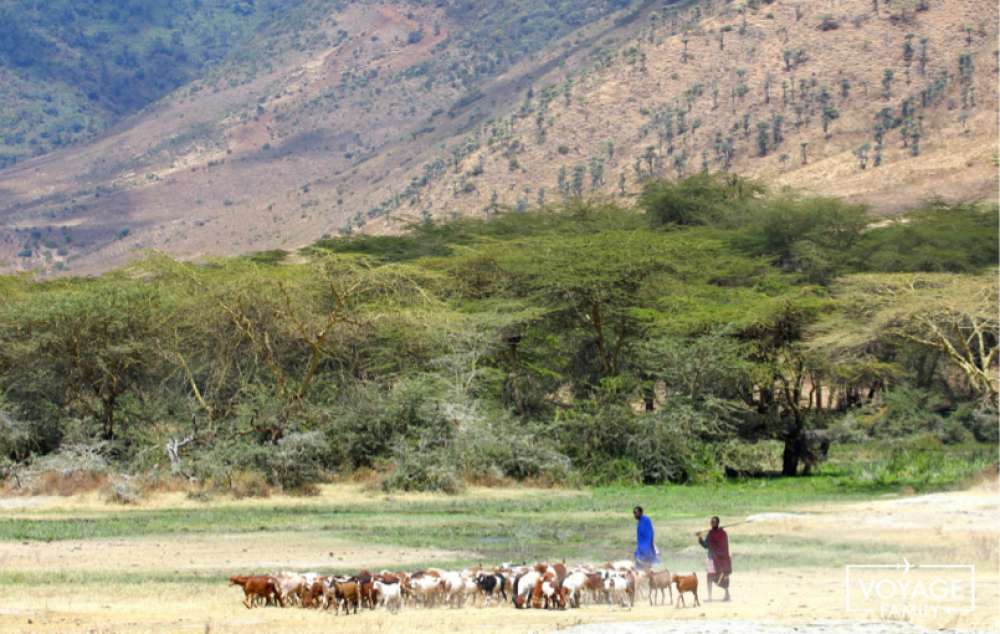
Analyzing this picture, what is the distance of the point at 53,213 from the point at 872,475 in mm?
159871

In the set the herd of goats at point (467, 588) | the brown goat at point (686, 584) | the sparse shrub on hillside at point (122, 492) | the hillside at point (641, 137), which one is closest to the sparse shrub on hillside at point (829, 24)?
the hillside at point (641, 137)

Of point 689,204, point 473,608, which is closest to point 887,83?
point 689,204

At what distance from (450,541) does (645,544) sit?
7.10 metres

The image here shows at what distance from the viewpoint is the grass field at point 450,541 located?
1670cm

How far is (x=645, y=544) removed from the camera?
17.9 metres

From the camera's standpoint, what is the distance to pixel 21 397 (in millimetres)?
37844

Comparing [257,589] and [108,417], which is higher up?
[108,417]

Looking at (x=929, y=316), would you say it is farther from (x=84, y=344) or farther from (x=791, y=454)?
(x=84, y=344)

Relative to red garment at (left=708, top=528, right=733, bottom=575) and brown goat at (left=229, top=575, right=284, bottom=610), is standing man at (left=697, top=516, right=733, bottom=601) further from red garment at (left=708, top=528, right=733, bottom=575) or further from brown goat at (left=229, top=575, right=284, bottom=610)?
brown goat at (left=229, top=575, right=284, bottom=610)

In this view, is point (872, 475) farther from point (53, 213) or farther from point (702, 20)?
point (53, 213)

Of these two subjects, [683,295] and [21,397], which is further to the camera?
[683,295]

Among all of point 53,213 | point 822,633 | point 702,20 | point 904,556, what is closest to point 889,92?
point 702,20

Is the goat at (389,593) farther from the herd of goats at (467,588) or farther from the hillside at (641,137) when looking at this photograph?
the hillside at (641,137)

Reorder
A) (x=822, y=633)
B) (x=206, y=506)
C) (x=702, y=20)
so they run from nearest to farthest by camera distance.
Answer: (x=822, y=633) < (x=206, y=506) < (x=702, y=20)
